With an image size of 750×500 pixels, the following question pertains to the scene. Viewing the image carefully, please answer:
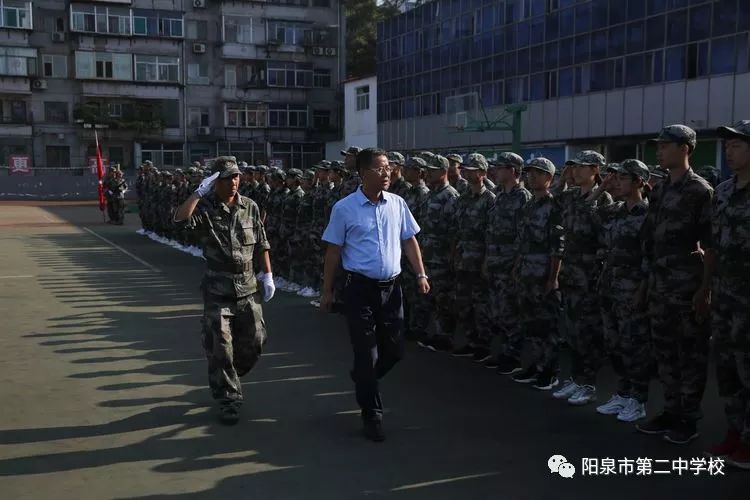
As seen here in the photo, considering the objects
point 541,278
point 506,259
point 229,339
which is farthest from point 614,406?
point 229,339

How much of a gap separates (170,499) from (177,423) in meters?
1.49

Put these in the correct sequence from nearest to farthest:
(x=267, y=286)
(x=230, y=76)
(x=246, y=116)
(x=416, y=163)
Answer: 1. (x=267, y=286)
2. (x=416, y=163)
3. (x=230, y=76)
4. (x=246, y=116)

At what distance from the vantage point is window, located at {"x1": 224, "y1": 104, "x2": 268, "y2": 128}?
56.2 metres

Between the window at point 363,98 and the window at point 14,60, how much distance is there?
21.0 metres

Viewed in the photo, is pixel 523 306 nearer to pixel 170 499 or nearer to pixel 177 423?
pixel 177 423

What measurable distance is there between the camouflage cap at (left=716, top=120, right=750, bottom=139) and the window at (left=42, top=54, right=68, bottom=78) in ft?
173

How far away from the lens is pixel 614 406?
6410mm

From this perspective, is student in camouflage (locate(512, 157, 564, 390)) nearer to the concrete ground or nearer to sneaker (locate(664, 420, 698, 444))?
the concrete ground

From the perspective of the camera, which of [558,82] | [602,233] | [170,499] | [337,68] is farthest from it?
[337,68]

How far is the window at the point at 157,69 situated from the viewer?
5347 cm

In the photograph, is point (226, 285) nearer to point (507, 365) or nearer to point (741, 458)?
point (507, 365)

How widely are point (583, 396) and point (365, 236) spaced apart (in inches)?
94.5

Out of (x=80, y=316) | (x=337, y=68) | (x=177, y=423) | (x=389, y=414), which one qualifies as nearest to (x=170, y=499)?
(x=177, y=423)

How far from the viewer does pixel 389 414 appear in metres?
6.36
